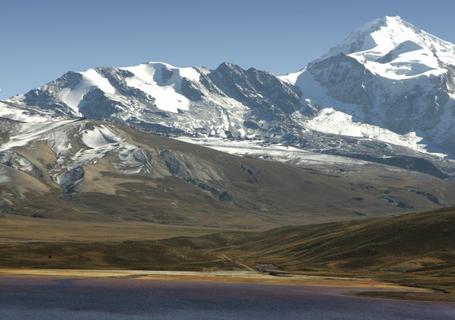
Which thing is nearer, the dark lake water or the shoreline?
the dark lake water

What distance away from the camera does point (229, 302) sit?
13025 cm

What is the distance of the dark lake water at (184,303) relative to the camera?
113206 mm

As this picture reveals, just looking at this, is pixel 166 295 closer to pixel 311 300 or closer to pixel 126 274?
pixel 311 300

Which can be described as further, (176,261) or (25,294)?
(176,261)

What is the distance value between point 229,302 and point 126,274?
4234 centimetres

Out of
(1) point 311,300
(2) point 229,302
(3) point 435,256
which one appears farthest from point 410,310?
(3) point 435,256

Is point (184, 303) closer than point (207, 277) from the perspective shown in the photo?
Yes

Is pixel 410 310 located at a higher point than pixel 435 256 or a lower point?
lower

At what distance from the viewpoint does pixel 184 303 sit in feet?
415

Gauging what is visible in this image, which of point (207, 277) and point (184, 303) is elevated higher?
point (207, 277)

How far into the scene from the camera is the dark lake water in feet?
371

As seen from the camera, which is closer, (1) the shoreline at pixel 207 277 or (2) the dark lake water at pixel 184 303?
(2) the dark lake water at pixel 184 303

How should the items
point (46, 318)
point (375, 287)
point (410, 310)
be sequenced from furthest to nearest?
point (375, 287) → point (410, 310) → point (46, 318)

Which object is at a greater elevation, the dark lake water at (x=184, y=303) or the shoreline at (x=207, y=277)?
the shoreline at (x=207, y=277)
